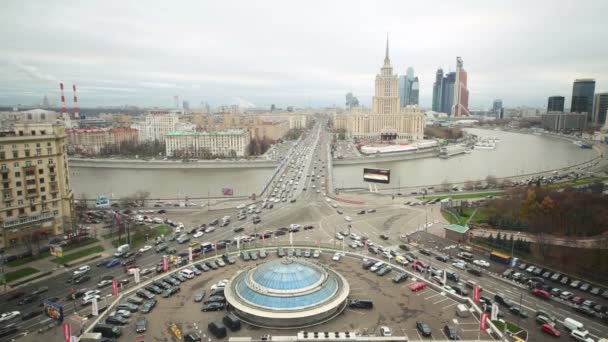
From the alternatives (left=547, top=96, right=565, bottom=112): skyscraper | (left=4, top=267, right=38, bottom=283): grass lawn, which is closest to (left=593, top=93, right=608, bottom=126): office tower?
(left=547, top=96, right=565, bottom=112): skyscraper

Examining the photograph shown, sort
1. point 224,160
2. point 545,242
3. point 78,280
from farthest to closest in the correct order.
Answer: point 224,160
point 545,242
point 78,280

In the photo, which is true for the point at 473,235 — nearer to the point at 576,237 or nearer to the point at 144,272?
the point at 576,237

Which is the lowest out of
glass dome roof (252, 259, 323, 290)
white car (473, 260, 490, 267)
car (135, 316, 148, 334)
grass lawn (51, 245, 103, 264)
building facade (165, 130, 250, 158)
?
grass lawn (51, 245, 103, 264)

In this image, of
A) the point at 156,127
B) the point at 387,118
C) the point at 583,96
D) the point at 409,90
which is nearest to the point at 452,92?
the point at 409,90

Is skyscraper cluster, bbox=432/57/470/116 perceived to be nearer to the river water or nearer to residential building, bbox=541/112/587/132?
residential building, bbox=541/112/587/132

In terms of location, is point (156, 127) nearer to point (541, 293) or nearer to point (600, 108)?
point (541, 293)

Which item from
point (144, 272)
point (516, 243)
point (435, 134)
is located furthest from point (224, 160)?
point (435, 134)

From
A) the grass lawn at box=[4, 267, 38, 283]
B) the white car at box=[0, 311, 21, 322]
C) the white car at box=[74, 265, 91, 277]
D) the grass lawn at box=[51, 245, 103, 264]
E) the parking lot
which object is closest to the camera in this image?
the parking lot
